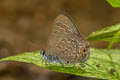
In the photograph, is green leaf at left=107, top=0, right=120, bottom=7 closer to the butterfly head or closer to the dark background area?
the butterfly head

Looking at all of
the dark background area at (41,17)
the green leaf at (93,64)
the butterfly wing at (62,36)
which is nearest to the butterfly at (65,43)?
the butterfly wing at (62,36)

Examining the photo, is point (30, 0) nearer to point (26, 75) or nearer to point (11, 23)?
point (11, 23)

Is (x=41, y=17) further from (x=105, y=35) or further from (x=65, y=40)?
(x=105, y=35)

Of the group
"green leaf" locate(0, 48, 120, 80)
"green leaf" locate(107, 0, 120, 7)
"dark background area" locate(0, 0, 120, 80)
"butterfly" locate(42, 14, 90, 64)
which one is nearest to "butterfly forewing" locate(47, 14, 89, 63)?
"butterfly" locate(42, 14, 90, 64)

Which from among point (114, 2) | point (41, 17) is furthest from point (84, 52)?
point (41, 17)

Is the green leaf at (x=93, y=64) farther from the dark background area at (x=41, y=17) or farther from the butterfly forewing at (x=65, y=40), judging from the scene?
the dark background area at (x=41, y=17)
